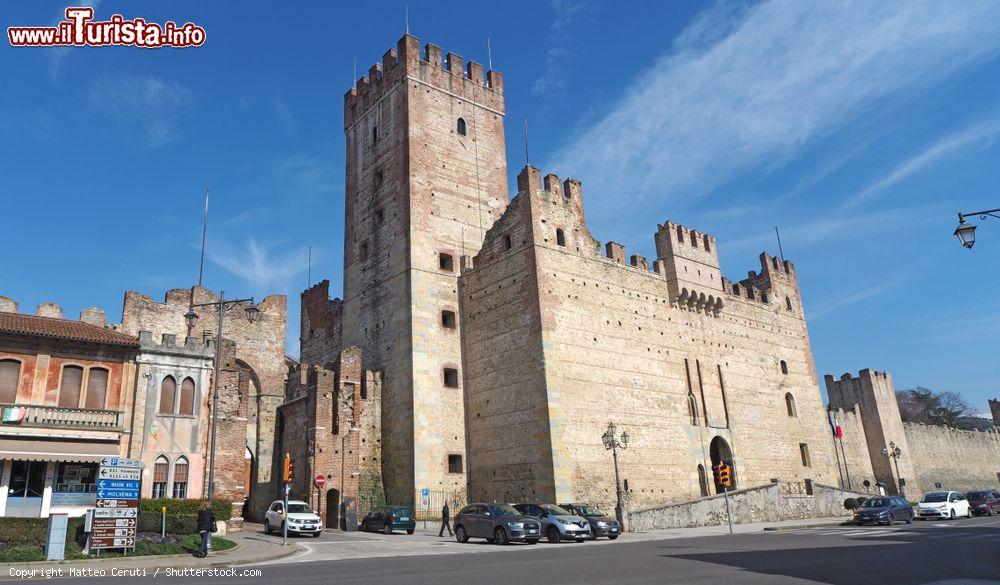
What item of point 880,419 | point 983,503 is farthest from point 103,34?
point 880,419

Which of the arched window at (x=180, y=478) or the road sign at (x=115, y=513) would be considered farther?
the arched window at (x=180, y=478)

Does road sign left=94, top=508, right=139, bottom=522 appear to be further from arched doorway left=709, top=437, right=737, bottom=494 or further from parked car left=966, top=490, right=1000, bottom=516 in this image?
parked car left=966, top=490, right=1000, bottom=516

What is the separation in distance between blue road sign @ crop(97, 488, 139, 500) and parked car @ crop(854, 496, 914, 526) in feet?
84.3

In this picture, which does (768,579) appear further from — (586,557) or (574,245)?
(574,245)

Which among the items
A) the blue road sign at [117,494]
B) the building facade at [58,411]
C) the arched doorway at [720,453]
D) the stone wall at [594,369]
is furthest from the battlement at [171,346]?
the arched doorway at [720,453]

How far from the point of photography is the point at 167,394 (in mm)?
26016

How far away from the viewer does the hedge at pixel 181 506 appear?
913 inches

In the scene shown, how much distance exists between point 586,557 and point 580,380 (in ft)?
53.0


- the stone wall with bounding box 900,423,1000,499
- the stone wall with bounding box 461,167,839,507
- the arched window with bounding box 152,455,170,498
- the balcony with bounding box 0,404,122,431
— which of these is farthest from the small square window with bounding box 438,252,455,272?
the stone wall with bounding box 900,423,1000,499

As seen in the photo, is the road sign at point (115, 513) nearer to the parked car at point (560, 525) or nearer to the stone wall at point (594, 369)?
the parked car at point (560, 525)

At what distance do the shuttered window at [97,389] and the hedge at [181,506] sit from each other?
4003 millimetres

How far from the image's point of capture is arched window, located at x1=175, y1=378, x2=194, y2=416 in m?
26.3

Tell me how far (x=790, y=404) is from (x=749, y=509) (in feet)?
43.1

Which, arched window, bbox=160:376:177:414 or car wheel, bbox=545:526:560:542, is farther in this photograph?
arched window, bbox=160:376:177:414
